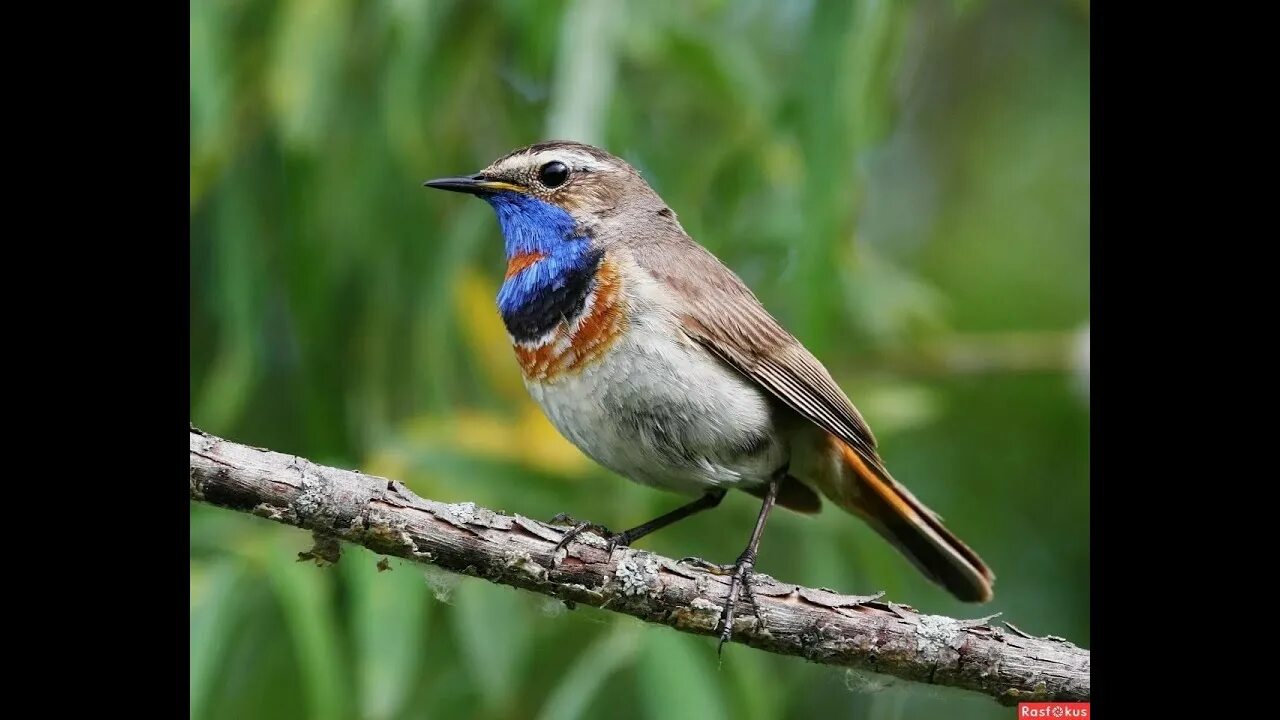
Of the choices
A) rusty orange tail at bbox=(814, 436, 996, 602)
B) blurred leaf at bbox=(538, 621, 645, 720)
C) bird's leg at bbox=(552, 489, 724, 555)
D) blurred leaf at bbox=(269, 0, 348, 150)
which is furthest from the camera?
blurred leaf at bbox=(269, 0, 348, 150)

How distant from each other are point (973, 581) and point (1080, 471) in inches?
77.2

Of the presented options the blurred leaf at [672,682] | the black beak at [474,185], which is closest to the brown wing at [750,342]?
the black beak at [474,185]

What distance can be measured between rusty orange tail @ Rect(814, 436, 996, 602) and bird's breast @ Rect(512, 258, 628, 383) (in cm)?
86

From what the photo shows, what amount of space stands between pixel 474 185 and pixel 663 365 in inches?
32.9

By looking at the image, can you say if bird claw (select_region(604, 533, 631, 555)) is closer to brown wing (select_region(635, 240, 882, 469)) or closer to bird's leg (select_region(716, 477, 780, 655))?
bird's leg (select_region(716, 477, 780, 655))

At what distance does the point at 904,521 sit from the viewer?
14.7 feet

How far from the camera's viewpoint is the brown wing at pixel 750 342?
4.11m

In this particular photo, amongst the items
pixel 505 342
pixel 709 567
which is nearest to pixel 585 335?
pixel 709 567

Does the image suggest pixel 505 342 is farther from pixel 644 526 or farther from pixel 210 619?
pixel 210 619

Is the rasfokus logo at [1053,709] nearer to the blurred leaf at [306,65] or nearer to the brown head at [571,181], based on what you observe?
the brown head at [571,181]

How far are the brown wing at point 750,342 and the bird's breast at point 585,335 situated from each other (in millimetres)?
154

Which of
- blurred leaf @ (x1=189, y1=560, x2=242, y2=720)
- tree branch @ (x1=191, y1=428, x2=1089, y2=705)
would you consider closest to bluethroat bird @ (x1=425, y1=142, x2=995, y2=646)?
tree branch @ (x1=191, y1=428, x2=1089, y2=705)

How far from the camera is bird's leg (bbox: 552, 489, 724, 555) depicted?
141 inches

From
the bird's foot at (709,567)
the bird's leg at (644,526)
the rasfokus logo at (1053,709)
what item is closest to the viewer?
the rasfokus logo at (1053,709)
